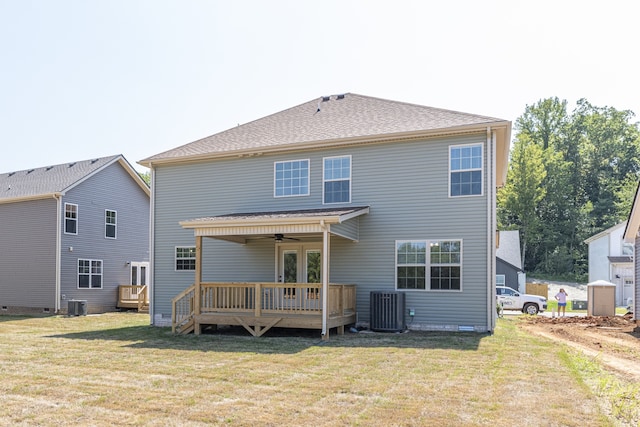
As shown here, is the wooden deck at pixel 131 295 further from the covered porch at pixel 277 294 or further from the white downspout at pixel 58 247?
the covered porch at pixel 277 294

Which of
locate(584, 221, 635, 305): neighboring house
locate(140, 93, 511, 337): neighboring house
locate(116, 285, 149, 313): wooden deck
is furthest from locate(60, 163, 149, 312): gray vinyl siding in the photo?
locate(584, 221, 635, 305): neighboring house

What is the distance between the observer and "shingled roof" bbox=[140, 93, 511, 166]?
13.5 m

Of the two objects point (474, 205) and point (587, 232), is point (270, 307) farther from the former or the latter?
point (587, 232)

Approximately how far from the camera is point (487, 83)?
16516 millimetres

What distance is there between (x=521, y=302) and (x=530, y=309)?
19.0 inches

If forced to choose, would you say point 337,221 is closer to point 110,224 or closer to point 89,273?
point 89,273

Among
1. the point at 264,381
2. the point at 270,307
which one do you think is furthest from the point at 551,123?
the point at 264,381

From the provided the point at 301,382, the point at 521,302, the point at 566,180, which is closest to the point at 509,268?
the point at 521,302

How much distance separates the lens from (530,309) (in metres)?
23.0

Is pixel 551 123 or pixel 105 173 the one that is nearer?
pixel 105 173

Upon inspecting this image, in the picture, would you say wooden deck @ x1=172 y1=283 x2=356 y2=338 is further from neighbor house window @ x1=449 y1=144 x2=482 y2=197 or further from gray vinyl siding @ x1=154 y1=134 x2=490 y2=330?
neighbor house window @ x1=449 y1=144 x2=482 y2=197

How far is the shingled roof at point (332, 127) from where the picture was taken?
44.2 feet

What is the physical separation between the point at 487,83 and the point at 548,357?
9.78m

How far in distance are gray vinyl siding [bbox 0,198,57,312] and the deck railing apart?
946 centimetres
